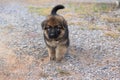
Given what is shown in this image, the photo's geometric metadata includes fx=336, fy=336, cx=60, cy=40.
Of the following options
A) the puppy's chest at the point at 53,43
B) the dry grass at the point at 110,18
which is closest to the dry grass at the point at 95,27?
the dry grass at the point at 110,18

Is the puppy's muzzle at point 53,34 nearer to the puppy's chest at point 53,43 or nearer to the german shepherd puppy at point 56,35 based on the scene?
the german shepherd puppy at point 56,35

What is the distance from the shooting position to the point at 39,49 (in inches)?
328

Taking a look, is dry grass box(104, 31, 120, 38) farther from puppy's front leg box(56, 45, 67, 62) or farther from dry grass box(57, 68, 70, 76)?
dry grass box(57, 68, 70, 76)

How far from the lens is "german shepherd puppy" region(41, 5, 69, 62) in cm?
696

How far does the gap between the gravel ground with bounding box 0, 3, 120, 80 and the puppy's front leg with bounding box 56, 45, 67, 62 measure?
0.12 meters

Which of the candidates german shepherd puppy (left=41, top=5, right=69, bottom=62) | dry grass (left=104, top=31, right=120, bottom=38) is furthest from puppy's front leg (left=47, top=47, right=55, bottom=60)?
dry grass (left=104, top=31, right=120, bottom=38)

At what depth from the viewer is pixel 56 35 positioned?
23.2 feet

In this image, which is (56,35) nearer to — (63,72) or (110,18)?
(63,72)

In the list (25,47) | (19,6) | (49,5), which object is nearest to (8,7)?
(19,6)

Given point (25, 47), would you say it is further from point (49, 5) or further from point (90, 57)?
point (49, 5)

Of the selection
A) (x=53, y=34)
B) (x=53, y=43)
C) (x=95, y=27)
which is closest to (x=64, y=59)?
(x=53, y=43)

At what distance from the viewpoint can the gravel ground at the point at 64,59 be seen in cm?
691

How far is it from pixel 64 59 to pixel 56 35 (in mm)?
792

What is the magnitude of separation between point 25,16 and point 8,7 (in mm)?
2124
